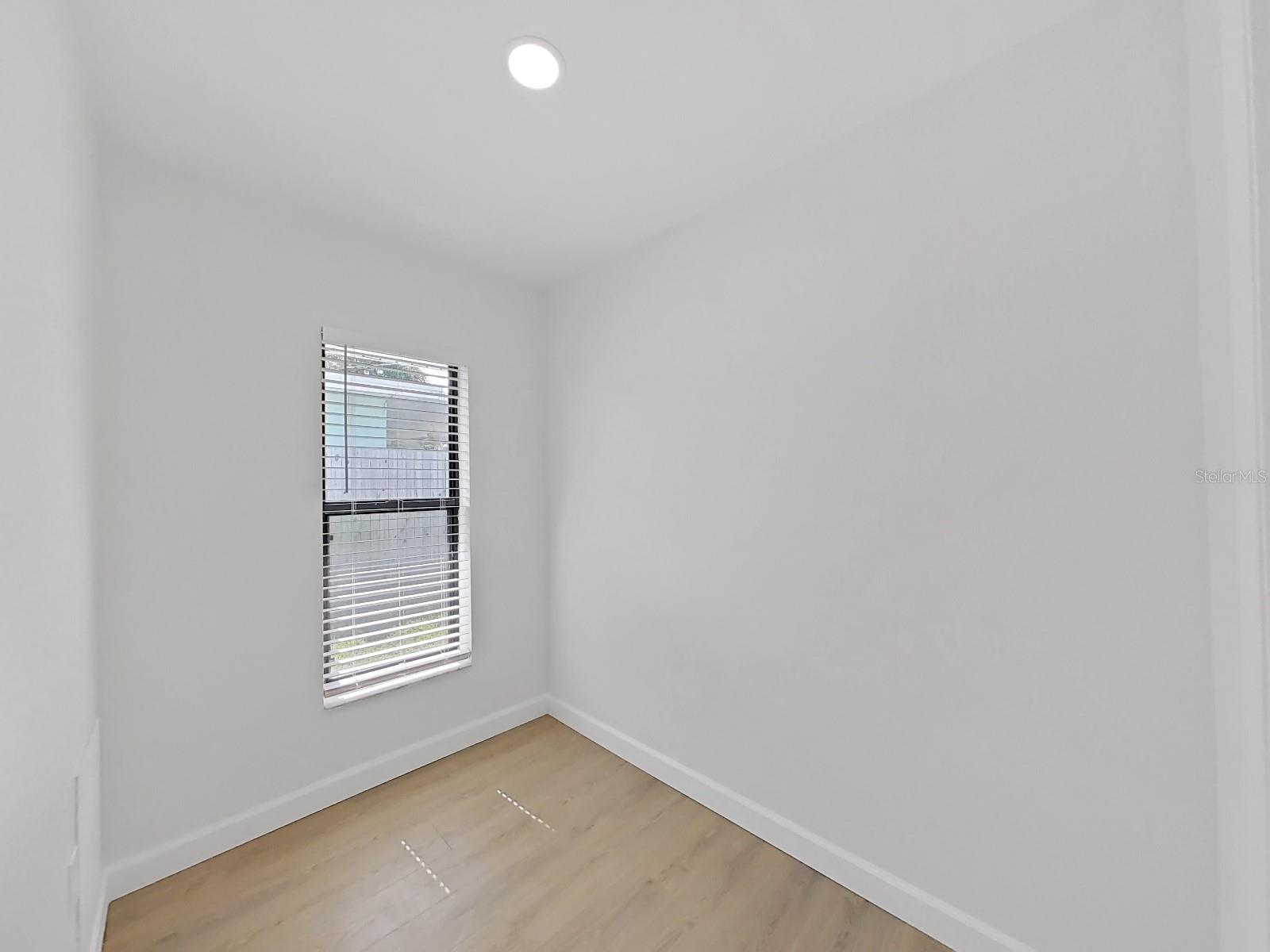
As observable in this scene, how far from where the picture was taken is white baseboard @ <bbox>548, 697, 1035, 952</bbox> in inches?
54.2

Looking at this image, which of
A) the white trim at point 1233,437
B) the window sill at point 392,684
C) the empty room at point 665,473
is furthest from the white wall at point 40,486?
the white trim at point 1233,437

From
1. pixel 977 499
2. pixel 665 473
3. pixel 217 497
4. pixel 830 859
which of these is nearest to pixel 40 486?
pixel 217 497

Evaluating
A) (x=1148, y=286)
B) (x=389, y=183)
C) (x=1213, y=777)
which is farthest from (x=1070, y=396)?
(x=389, y=183)

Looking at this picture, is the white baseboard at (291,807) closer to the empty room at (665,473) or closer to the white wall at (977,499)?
the empty room at (665,473)

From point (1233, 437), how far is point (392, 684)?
107 inches

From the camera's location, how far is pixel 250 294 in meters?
1.90

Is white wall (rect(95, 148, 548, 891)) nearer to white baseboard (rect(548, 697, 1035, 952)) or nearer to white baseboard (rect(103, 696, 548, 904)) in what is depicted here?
white baseboard (rect(103, 696, 548, 904))

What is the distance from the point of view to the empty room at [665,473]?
1070 millimetres

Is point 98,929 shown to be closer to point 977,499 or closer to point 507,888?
point 507,888

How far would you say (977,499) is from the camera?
4.51 ft

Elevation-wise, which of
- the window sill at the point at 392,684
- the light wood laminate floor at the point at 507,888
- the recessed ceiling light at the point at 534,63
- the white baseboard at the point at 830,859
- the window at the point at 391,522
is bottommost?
the light wood laminate floor at the point at 507,888

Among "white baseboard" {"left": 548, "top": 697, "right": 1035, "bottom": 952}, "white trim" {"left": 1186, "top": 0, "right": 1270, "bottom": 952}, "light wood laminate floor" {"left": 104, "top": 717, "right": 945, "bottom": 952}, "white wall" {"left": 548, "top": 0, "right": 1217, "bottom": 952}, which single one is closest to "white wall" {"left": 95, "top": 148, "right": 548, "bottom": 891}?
"light wood laminate floor" {"left": 104, "top": 717, "right": 945, "bottom": 952}

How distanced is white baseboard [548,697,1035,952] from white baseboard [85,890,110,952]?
5.72ft

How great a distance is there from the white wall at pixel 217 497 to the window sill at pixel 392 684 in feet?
0.17
